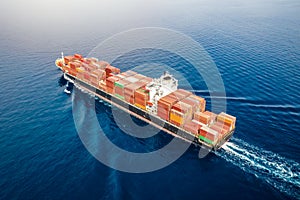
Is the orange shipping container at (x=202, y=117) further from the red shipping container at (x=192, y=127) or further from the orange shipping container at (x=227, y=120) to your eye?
the orange shipping container at (x=227, y=120)

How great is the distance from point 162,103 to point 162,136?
9.02m

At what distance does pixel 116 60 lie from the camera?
10338cm

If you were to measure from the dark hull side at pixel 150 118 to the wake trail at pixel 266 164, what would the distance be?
3.06m

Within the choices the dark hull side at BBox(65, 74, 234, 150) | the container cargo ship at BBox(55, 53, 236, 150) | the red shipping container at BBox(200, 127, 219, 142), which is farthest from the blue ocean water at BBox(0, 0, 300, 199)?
the red shipping container at BBox(200, 127, 219, 142)

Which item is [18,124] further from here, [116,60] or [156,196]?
[116,60]

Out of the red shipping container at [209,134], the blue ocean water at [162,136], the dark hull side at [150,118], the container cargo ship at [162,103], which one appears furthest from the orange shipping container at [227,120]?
the blue ocean water at [162,136]

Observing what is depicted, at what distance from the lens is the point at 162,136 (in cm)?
6100

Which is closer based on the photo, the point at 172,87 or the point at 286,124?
the point at 286,124

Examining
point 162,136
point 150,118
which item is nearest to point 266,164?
point 162,136

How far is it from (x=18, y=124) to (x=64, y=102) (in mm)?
15496

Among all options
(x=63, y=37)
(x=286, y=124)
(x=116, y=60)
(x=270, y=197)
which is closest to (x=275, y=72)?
(x=286, y=124)

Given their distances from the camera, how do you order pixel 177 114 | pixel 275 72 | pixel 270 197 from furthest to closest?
pixel 275 72 < pixel 177 114 < pixel 270 197

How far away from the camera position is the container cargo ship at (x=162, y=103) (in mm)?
55875

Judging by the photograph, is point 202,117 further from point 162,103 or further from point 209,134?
point 162,103
